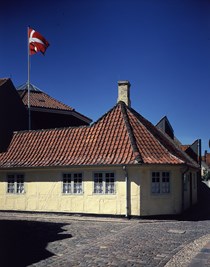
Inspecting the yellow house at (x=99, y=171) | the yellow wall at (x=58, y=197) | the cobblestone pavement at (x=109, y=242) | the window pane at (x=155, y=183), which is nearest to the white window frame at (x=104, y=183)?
the yellow house at (x=99, y=171)

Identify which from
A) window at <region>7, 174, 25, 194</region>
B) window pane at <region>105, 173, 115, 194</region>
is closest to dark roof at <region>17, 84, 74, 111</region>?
window at <region>7, 174, 25, 194</region>

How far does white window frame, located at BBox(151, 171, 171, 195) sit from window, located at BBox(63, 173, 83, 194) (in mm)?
3544

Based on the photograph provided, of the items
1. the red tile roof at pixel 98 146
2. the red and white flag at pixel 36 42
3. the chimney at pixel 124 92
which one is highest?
the red and white flag at pixel 36 42

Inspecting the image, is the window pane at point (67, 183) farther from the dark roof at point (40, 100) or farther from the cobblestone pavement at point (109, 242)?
the dark roof at point (40, 100)

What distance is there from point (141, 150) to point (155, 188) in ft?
6.19

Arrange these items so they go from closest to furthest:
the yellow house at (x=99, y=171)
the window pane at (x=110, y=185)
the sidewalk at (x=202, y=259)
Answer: the sidewalk at (x=202, y=259) < the yellow house at (x=99, y=171) < the window pane at (x=110, y=185)

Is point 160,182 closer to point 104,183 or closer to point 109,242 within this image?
point 104,183

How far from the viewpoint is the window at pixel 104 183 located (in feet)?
58.7

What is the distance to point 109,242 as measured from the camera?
11.2 metres

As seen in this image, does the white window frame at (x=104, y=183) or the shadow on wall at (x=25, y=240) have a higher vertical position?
the white window frame at (x=104, y=183)

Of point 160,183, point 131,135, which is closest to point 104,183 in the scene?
point 160,183

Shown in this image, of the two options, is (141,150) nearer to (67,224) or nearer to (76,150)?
(76,150)

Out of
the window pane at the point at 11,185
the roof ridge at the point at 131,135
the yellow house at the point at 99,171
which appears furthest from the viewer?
the window pane at the point at 11,185

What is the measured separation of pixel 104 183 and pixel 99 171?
62cm
